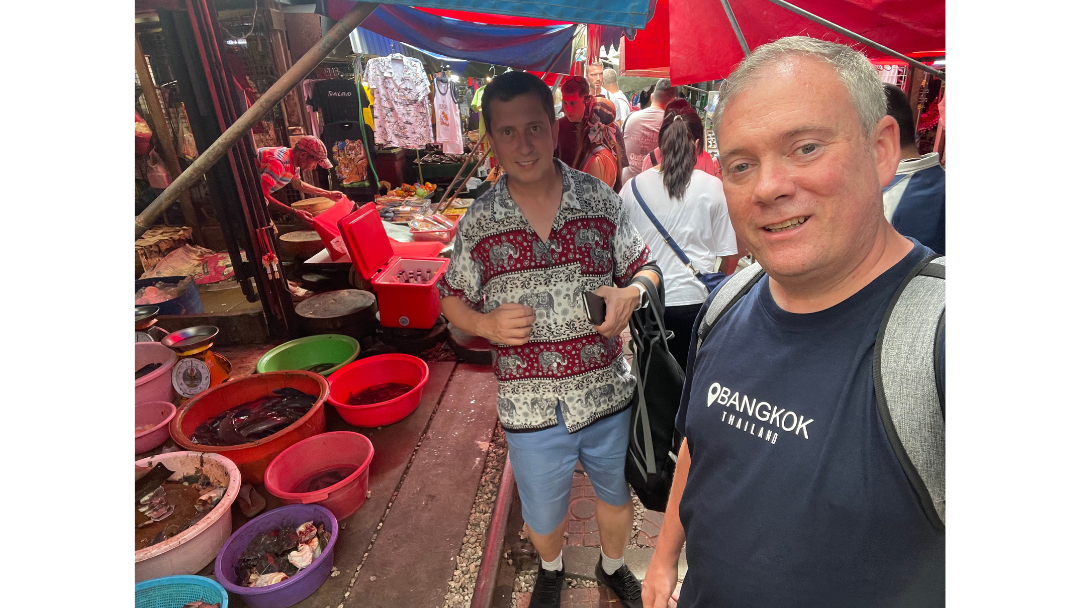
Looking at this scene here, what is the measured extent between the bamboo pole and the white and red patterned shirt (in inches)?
187

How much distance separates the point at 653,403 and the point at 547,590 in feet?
4.28

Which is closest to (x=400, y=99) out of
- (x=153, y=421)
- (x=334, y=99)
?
(x=334, y=99)

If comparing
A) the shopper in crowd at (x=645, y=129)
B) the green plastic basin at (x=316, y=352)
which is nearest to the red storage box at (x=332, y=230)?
the green plastic basin at (x=316, y=352)

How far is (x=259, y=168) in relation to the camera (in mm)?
5168

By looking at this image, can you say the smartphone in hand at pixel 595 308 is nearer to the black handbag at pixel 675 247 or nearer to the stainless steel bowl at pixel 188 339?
the black handbag at pixel 675 247

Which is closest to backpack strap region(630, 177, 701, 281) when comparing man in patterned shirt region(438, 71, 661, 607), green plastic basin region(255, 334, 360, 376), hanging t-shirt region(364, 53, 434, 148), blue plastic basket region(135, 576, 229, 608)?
man in patterned shirt region(438, 71, 661, 607)

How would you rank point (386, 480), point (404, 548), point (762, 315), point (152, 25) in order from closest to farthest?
point (762, 315) → point (404, 548) → point (386, 480) → point (152, 25)

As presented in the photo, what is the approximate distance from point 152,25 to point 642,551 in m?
7.32

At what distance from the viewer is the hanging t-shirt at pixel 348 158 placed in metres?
10.4

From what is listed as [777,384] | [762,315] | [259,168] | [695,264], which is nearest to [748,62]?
[762,315]

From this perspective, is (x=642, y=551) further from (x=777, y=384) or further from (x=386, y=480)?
(x=777, y=384)

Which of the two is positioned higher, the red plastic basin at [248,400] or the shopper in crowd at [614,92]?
the shopper in crowd at [614,92]

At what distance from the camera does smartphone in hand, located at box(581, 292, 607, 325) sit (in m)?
2.08

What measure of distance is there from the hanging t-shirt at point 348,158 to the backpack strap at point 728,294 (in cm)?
1004
